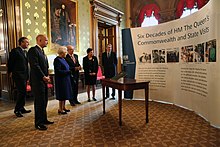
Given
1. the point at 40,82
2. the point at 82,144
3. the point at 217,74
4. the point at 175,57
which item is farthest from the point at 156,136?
the point at 175,57

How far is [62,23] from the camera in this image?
6676 millimetres

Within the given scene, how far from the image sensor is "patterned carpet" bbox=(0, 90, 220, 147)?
102 inches

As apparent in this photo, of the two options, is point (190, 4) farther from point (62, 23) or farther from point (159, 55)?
point (62, 23)

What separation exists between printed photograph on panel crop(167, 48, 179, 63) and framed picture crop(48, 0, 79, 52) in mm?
3653

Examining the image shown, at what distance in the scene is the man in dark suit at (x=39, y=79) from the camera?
9.98 ft

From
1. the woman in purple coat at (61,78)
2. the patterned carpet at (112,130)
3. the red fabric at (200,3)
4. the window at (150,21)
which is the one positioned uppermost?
the red fabric at (200,3)

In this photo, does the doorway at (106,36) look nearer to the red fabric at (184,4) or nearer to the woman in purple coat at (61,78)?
the red fabric at (184,4)

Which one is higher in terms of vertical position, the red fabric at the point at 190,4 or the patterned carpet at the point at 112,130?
the red fabric at the point at 190,4

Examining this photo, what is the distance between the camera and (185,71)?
164 inches

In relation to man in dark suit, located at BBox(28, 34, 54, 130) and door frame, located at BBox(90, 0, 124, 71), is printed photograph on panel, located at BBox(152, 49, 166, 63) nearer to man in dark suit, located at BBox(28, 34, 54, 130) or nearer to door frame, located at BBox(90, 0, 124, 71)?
man in dark suit, located at BBox(28, 34, 54, 130)

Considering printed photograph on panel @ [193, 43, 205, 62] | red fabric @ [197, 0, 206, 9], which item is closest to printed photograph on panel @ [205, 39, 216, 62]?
printed photograph on panel @ [193, 43, 205, 62]

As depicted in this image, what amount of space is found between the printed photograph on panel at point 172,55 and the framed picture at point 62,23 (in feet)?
12.0

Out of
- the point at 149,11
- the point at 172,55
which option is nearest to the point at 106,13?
the point at 149,11

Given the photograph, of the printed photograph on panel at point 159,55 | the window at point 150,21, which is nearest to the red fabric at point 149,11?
the window at point 150,21
